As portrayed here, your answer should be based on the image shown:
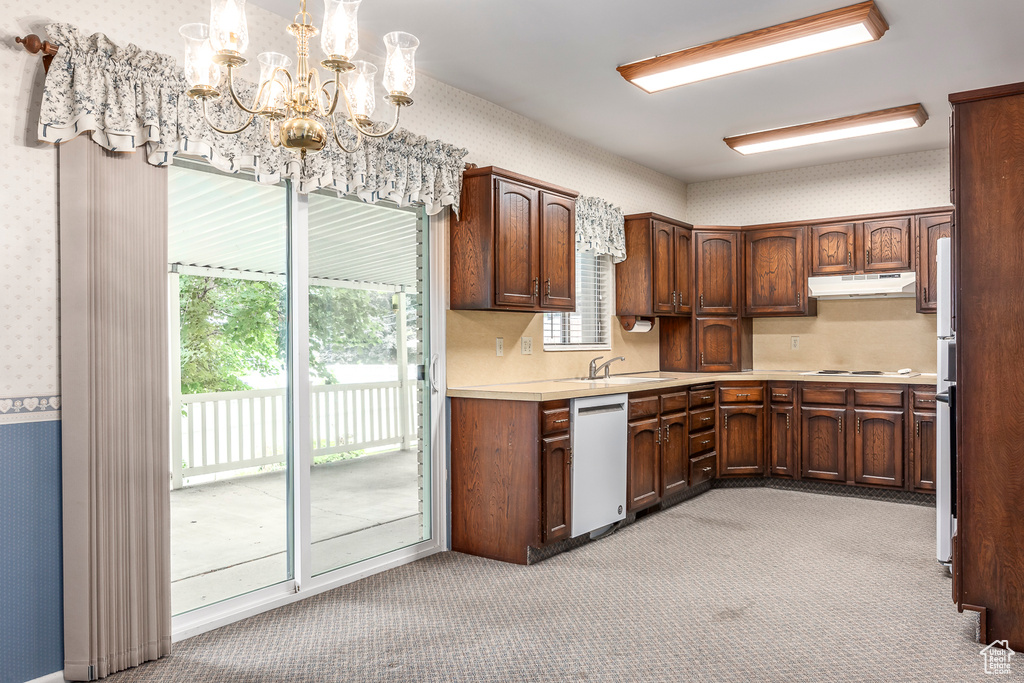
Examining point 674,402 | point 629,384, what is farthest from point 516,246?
point 674,402

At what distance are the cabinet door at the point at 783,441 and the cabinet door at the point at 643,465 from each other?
1.45 meters

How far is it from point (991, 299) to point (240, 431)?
10.9 feet

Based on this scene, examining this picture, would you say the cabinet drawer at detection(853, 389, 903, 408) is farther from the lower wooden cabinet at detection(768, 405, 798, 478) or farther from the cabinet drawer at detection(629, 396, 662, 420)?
the cabinet drawer at detection(629, 396, 662, 420)

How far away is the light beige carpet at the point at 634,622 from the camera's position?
2.53 m

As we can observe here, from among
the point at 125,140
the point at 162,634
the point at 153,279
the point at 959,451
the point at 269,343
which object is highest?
the point at 125,140

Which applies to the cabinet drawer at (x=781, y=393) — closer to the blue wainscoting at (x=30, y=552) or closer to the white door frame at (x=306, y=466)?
the white door frame at (x=306, y=466)

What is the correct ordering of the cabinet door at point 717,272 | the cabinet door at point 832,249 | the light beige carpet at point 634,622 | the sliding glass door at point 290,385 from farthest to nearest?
1. the cabinet door at point 717,272
2. the cabinet door at point 832,249
3. the sliding glass door at point 290,385
4. the light beige carpet at point 634,622

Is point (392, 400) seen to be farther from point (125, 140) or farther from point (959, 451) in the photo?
point (959, 451)

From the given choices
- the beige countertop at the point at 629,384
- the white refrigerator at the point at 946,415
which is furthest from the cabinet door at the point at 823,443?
the white refrigerator at the point at 946,415

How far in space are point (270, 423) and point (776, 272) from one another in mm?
4491

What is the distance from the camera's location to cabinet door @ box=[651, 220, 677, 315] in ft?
18.3

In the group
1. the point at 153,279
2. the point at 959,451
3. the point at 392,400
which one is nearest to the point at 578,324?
the point at 392,400

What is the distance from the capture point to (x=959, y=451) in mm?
2775

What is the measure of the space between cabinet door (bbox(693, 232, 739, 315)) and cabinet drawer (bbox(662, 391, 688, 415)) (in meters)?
1.25
